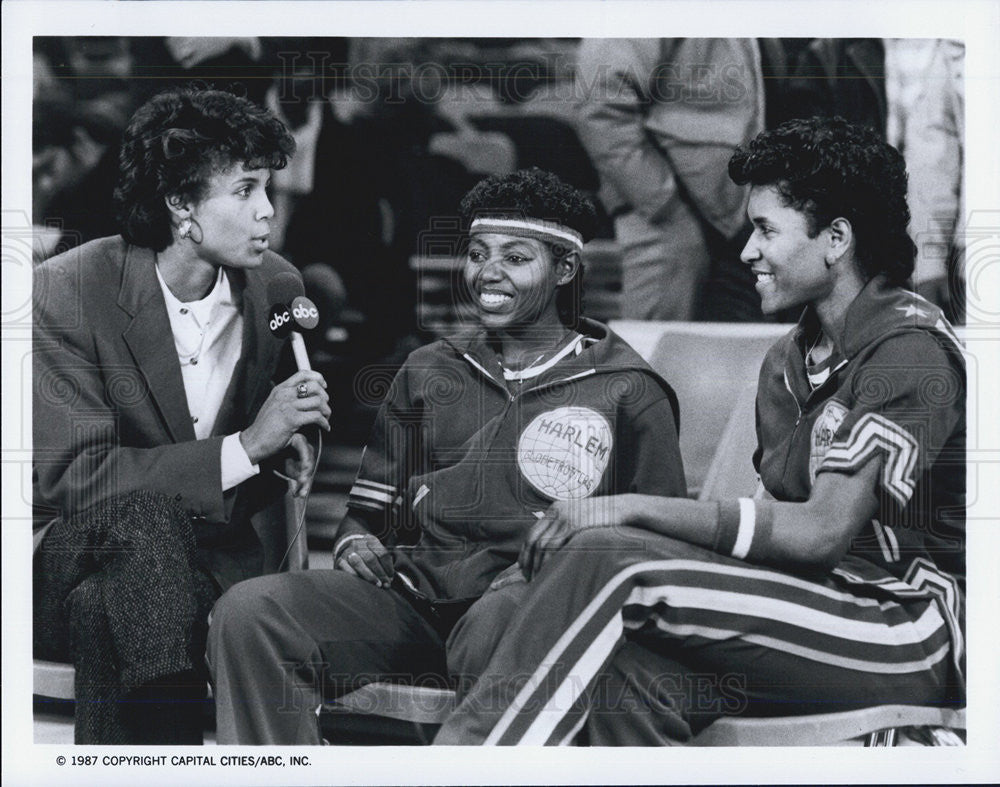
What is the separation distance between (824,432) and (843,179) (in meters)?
0.83

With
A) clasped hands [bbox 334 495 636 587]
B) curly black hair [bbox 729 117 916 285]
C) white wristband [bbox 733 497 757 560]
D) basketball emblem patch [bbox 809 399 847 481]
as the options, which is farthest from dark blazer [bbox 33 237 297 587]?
Result: basketball emblem patch [bbox 809 399 847 481]

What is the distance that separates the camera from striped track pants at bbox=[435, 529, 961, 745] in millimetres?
3852

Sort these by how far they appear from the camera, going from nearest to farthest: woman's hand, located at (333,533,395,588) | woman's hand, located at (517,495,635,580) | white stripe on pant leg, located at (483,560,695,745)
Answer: white stripe on pant leg, located at (483,560,695,745) < woman's hand, located at (517,495,635,580) < woman's hand, located at (333,533,395,588)

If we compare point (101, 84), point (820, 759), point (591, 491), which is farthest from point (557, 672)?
point (101, 84)

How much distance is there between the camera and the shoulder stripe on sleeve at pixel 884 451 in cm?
396

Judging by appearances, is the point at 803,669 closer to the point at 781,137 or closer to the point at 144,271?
the point at 781,137

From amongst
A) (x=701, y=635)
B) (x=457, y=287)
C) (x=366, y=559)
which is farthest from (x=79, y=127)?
(x=701, y=635)

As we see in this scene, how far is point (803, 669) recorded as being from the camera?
13.1 ft

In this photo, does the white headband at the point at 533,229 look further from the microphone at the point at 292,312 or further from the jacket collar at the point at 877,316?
the jacket collar at the point at 877,316

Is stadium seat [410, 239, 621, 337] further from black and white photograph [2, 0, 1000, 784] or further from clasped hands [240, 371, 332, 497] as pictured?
clasped hands [240, 371, 332, 497]

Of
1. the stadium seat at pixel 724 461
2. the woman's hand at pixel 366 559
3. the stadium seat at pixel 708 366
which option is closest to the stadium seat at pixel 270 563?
the woman's hand at pixel 366 559

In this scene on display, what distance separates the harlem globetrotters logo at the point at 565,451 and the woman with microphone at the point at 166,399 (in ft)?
2.31

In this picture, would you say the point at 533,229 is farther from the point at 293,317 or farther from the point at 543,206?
the point at 293,317

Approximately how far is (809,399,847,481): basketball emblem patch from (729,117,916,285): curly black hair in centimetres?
46
